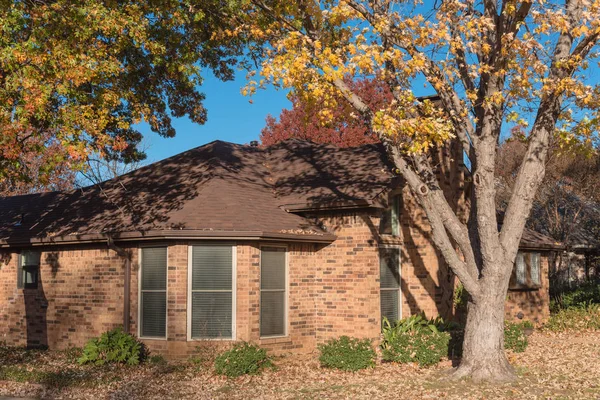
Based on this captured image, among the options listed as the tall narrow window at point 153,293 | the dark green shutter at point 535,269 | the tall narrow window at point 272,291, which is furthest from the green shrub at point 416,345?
the dark green shutter at point 535,269

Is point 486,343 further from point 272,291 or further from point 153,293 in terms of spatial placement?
point 153,293

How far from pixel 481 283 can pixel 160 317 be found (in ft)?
22.5

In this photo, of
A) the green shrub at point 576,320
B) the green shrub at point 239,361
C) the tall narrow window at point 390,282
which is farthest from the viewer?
the green shrub at point 576,320

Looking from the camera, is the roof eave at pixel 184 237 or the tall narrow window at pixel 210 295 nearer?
the roof eave at pixel 184 237

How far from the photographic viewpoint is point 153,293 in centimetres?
1406

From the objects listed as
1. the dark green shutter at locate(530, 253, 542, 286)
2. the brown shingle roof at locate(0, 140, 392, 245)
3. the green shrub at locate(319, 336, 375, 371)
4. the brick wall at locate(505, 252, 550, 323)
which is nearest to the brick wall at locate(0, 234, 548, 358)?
the brown shingle roof at locate(0, 140, 392, 245)

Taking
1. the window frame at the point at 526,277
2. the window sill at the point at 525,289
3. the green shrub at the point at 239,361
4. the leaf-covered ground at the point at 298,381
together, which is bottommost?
the leaf-covered ground at the point at 298,381

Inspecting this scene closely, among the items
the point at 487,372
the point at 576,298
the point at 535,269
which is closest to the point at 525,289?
the point at 535,269

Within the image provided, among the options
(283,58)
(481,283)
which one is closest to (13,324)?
(283,58)

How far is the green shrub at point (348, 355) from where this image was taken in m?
12.5

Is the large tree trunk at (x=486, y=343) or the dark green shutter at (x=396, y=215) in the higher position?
the dark green shutter at (x=396, y=215)

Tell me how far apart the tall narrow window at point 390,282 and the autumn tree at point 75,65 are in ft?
19.9

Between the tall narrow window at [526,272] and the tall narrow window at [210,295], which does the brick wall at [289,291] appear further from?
the tall narrow window at [526,272]

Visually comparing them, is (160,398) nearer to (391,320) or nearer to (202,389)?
(202,389)
